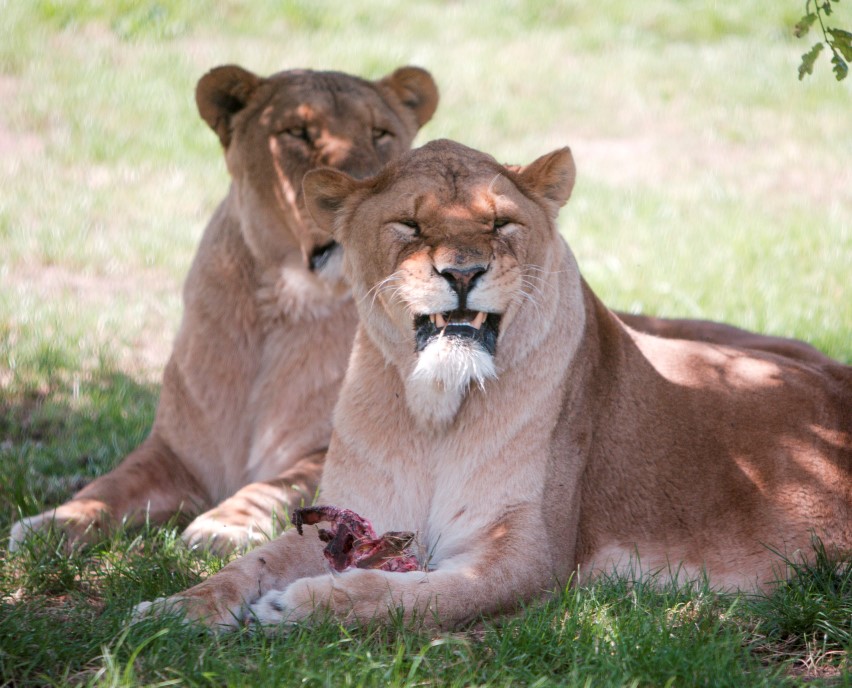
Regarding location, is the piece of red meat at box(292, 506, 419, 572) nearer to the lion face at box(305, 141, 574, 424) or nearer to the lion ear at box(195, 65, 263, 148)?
the lion face at box(305, 141, 574, 424)

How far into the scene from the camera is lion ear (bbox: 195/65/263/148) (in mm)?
5047

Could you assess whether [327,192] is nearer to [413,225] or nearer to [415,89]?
[413,225]

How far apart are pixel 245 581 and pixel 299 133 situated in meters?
1.94

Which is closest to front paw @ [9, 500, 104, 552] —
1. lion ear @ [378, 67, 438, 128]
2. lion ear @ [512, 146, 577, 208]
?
lion ear @ [512, 146, 577, 208]

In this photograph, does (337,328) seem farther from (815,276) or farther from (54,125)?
(54,125)

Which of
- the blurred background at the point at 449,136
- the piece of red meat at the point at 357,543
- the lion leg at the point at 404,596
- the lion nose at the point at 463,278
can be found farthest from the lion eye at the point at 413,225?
the blurred background at the point at 449,136

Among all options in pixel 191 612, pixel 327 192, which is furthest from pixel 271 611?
pixel 327 192

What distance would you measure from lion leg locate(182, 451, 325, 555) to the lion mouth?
121cm

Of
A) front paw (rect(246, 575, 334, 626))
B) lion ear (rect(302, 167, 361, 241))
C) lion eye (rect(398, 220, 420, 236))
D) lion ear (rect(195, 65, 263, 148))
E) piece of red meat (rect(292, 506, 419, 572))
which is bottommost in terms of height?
front paw (rect(246, 575, 334, 626))

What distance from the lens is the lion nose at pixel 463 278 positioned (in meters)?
3.43

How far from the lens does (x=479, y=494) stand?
3.78 meters

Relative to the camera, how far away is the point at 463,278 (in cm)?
344

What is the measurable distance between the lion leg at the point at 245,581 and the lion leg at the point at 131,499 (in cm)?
90

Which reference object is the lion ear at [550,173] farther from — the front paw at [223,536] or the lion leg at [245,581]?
the front paw at [223,536]
